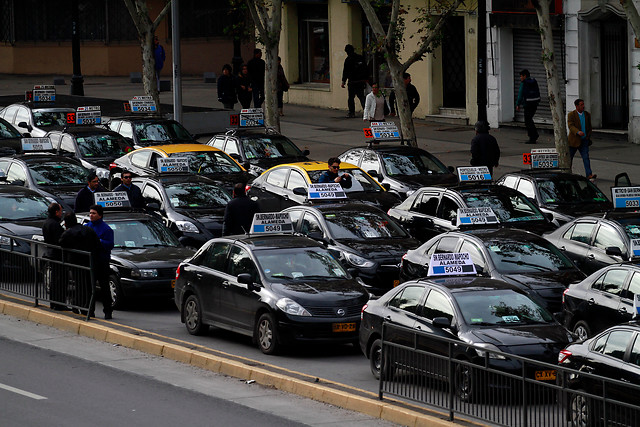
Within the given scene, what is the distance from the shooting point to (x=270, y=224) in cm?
1848

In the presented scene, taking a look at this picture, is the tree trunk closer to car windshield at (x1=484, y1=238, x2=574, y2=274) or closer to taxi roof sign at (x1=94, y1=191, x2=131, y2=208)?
car windshield at (x1=484, y1=238, x2=574, y2=274)

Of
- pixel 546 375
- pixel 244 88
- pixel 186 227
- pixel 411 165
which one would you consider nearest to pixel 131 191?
pixel 186 227

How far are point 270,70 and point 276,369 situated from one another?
19068mm

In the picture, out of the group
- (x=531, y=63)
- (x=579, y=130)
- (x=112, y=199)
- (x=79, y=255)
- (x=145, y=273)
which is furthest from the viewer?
(x=531, y=63)

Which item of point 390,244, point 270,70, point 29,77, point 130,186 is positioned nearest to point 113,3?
point 29,77

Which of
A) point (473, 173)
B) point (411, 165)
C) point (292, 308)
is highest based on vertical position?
point (411, 165)

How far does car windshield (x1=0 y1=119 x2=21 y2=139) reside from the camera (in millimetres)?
31750

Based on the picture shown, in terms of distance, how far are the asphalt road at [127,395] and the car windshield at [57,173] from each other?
8.89 meters

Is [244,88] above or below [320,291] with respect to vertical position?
above

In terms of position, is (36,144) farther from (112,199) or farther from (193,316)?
(193,316)

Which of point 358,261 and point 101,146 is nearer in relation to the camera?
point 358,261

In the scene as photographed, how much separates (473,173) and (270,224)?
635cm

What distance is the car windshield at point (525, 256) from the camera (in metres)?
16.9

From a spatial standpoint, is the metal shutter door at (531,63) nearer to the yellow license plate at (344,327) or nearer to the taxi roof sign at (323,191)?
the taxi roof sign at (323,191)
